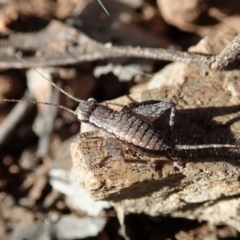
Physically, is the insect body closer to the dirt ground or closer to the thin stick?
the thin stick

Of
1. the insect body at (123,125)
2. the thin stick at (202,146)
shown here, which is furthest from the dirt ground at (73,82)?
the thin stick at (202,146)

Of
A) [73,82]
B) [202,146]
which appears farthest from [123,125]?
[73,82]

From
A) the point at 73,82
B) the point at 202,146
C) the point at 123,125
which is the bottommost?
the point at 73,82

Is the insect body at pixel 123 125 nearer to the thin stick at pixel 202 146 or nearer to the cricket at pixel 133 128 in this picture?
the cricket at pixel 133 128

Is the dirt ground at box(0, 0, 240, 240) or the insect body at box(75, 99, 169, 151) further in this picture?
the dirt ground at box(0, 0, 240, 240)

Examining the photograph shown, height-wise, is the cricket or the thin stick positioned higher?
the thin stick

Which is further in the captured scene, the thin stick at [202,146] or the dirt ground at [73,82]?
the dirt ground at [73,82]

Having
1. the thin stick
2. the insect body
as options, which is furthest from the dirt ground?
the thin stick

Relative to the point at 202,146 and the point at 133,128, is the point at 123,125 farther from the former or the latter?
the point at 202,146
